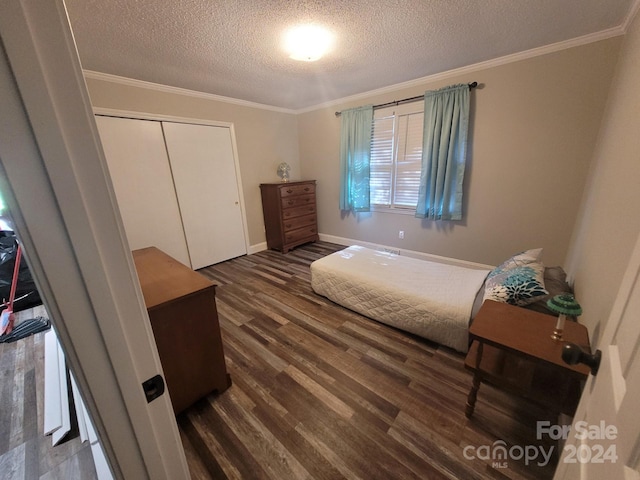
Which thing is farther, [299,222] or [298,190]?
[299,222]

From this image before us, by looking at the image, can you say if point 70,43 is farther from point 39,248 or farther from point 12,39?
point 39,248

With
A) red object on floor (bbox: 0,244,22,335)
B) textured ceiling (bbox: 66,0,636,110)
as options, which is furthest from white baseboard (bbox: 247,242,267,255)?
red object on floor (bbox: 0,244,22,335)

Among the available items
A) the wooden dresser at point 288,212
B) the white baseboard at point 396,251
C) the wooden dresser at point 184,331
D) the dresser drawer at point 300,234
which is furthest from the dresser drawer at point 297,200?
the wooden dresser at point 184,331

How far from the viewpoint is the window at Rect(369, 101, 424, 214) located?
3211 mm

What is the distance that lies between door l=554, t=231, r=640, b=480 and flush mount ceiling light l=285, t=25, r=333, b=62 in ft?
7.46

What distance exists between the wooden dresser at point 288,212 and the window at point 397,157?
114 centimetres

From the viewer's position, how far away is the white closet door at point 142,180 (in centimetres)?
266

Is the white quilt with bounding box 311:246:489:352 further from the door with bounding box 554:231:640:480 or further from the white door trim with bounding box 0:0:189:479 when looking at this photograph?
the white door trim with bounding box 0:0:189:479

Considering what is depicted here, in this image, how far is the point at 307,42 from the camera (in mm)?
2023

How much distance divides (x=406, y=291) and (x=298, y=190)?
261 cm

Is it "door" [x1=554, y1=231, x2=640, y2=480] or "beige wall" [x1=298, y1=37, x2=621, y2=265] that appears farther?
"beige wall" [x1=298, y1=37, x2=621, y2=265]

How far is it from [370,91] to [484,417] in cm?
371

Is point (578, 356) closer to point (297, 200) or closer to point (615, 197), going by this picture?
point (615, 197)

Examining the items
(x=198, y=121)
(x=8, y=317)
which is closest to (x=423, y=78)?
(x=198, y=121)
